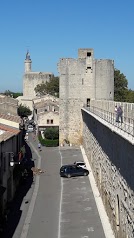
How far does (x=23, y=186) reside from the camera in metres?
27.9

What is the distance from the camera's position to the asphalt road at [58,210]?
18.2 m

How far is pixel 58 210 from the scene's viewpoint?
2175cm

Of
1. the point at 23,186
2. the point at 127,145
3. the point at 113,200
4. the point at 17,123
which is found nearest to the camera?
the point at 127,145

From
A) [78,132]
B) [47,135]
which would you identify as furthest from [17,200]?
[47,135]

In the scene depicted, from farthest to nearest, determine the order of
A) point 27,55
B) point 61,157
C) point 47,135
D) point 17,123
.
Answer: point 27,55, point 47,135, point 61,157, point 17,123

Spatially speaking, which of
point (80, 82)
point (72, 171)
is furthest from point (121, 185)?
point (80, 82)

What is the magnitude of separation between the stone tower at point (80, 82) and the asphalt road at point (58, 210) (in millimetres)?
12677

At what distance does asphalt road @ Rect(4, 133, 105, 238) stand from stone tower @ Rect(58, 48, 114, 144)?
41.6 feet

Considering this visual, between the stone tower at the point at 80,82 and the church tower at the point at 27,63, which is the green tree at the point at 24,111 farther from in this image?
the stone tower at the point at 80,82

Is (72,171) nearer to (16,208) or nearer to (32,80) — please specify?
(16,208)

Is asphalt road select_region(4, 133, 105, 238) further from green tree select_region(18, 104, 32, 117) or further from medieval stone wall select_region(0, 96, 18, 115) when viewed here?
green tree select_region(18, 104, 32, 117)

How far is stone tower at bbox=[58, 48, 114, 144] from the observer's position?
44781mm

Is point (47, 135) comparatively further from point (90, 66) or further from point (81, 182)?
point (81, 182)

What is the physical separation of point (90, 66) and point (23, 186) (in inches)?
790
